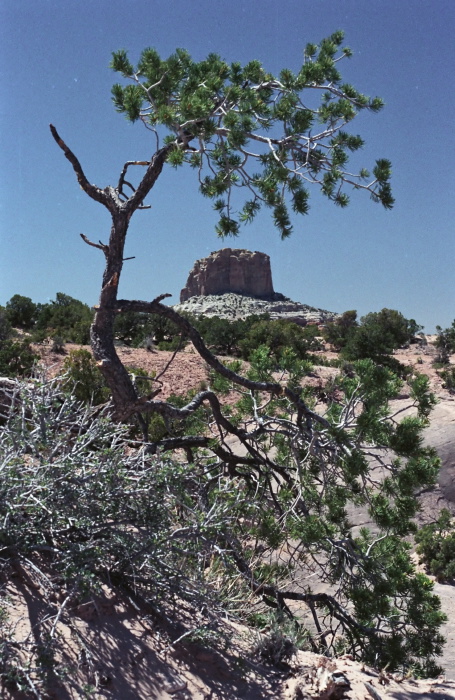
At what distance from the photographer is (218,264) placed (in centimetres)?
11150

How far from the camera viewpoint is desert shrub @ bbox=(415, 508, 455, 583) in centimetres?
1029

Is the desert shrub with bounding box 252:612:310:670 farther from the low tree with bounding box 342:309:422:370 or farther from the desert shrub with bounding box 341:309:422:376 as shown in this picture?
the low tree with bounding box 342:309:422:370

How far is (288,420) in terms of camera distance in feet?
18.4

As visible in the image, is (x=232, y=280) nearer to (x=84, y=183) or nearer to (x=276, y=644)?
(x=84, y=183)

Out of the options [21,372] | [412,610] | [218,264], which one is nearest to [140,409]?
[412,610]

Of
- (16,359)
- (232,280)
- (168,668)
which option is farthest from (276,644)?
(232,280)

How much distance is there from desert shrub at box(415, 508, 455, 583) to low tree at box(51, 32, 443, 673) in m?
4.98

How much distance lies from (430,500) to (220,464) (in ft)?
26.8

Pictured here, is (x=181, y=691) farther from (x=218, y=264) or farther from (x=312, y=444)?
(x=218, y=264)

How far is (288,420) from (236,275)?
10374 centimetres

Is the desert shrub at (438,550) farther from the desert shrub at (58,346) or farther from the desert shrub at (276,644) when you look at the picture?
the desert shrub at (58,346)

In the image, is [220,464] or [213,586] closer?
[213,586]

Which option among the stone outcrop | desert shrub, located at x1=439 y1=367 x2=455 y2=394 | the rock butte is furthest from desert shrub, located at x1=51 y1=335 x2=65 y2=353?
the rock butte

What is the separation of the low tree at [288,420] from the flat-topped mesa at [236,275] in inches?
3858
